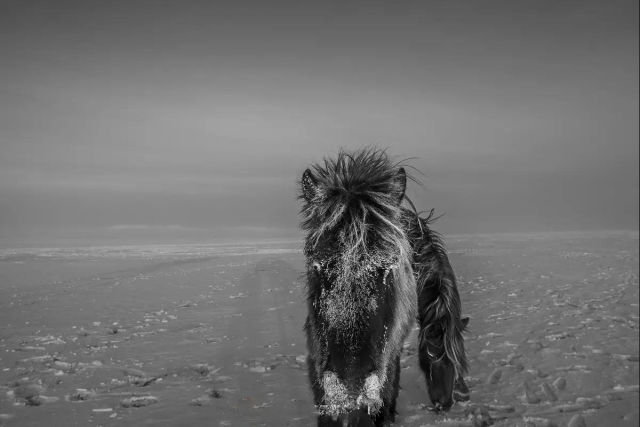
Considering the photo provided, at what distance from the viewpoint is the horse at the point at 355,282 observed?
9.55 feet

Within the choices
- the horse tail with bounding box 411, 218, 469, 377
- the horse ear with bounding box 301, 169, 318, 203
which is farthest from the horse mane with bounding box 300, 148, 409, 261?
the horse tail with bounding box 411, 218, 469, 377

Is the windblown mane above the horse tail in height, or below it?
above

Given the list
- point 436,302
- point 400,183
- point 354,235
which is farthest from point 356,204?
point 436,302

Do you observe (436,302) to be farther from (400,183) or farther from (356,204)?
(356,204)

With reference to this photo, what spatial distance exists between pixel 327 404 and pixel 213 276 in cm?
1376

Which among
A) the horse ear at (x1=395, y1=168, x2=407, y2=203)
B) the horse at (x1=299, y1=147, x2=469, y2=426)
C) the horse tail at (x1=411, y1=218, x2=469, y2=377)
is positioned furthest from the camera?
the horse tail at (x1=411, y1=218, x2=469, y2=377)

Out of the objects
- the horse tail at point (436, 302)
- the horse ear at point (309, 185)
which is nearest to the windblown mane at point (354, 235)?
the horse ear at point (309, 185)

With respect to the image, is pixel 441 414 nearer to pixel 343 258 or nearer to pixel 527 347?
pixel 343 258

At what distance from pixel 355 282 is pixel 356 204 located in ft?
2.51

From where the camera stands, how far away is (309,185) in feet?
12.9

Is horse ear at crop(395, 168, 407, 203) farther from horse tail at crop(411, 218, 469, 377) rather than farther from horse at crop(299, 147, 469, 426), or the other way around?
horse tail at crop(411, 218, 469, 377)

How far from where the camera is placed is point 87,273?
7551 millimetres

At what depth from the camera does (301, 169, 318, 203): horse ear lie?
389 cm

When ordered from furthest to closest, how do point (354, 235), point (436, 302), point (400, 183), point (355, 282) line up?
point (436, 302) → point (400, 183) → point (354, 235) → point (355, 282)
